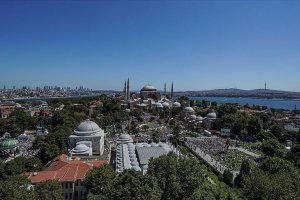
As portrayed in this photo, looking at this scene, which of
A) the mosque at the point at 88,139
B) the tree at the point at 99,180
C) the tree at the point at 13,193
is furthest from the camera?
the mosque at the point at 88,139

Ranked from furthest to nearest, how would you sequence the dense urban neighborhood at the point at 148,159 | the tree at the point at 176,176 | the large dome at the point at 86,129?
the large dome at the point at 86,129
the tree at the point at 176,176
the dense urban neighborhood at the point at 148,159

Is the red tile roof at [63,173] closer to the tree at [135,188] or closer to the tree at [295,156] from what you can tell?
the tree at [135,188]

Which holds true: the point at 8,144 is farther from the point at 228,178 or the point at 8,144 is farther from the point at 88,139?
the point at 228,178

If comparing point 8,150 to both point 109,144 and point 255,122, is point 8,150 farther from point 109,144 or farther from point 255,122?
point 255,122

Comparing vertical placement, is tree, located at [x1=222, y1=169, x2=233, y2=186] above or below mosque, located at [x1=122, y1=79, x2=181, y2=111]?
below

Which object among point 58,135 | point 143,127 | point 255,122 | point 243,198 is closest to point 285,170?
point 243,198

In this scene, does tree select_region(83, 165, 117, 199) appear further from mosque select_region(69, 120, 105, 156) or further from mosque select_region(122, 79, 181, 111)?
mosque select_region(122, 79, 181, 111)

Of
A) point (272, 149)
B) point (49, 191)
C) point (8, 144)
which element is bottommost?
point (8, 144)

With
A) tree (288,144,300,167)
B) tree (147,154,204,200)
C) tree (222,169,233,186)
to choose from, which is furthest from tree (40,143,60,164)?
tree (288,144,300,167)


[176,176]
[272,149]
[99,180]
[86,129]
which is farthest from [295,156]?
[86,129]

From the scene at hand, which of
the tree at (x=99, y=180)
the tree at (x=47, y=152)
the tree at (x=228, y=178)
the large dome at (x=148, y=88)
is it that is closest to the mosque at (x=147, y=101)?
the large dome at (x=148, y=88)
